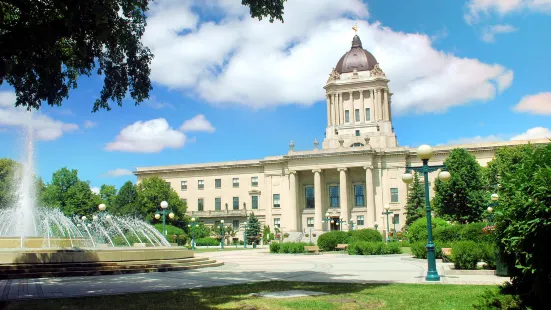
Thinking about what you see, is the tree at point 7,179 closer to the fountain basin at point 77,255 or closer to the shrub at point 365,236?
the shrub at point 365,236

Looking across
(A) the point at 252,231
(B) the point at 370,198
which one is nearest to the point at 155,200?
(A) the point at 252,231

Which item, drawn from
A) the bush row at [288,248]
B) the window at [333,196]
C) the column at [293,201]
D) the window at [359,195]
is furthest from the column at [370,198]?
the bush row at [288,248]

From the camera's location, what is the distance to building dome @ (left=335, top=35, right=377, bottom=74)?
3226 inches

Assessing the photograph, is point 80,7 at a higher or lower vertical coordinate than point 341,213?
higher

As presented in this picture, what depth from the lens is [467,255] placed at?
1725 centimetres

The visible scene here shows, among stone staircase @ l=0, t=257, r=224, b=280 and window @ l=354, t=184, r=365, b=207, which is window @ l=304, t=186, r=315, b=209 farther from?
stone staircase @ l=0, t=257, r=224, b=280

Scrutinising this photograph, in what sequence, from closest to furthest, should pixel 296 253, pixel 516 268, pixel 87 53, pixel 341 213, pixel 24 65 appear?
pixel 516 268
pixel 24 65
pixel 87 53
pixel 296 253
pixel 341 213

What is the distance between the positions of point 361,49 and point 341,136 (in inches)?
719

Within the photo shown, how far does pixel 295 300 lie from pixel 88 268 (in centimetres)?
1038

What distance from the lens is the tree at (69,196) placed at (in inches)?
2616

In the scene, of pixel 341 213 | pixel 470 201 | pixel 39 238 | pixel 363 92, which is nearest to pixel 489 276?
pixel 39 238

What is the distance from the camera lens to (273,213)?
75188 mm

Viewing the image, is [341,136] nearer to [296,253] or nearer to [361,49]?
[361,49]

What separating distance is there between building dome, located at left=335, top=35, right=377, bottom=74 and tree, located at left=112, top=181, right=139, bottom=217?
39.1 metres
